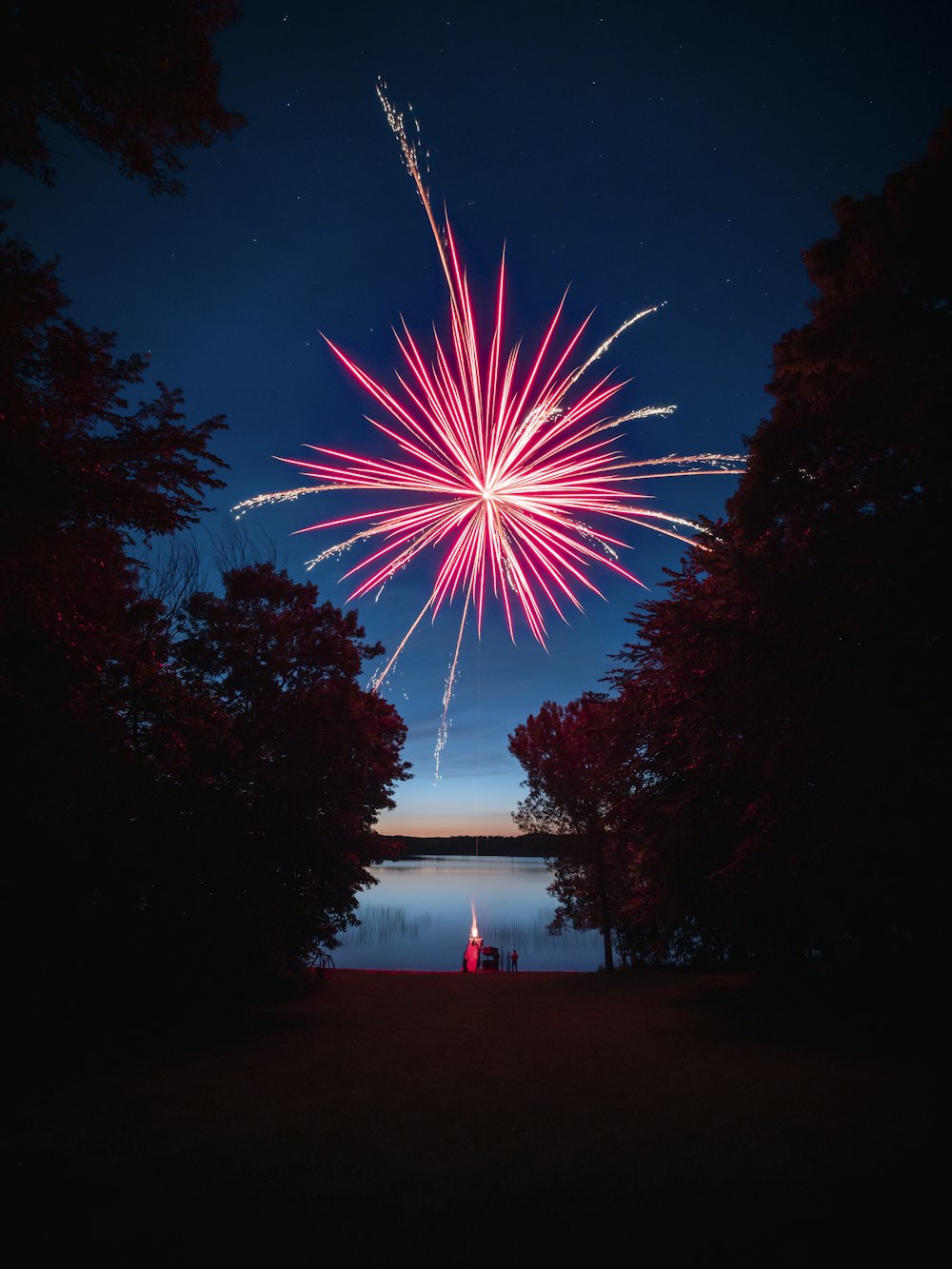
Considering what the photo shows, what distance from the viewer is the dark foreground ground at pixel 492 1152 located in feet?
12.6

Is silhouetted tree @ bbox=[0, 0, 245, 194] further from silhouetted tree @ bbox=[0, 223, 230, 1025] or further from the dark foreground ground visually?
the dark foreground ground

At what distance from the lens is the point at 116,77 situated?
5969 millimetres

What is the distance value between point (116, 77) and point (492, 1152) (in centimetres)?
1158

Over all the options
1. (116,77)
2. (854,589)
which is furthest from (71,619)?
(854,589)

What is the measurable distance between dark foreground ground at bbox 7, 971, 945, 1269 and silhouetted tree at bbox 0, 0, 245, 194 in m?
9.74

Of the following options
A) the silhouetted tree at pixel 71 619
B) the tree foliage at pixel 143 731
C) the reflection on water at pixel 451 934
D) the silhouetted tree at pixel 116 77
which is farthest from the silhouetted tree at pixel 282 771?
the reflection on water at pixel 451 934

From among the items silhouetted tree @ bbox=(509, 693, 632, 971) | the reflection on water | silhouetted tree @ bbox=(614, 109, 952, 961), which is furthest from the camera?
the reflection on water

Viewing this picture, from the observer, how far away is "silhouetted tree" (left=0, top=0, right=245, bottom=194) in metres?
5.32

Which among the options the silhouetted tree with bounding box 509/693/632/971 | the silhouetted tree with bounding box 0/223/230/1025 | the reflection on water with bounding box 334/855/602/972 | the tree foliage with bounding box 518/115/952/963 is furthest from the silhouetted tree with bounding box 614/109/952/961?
the reflection on water with bounding box 334/855/602/972

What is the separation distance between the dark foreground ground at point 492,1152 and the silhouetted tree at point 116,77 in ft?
32.0

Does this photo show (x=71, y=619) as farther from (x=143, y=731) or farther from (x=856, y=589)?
(x=856, y=589)

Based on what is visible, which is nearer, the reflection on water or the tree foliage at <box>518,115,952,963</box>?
the tree foliage at <box>518,115,952,963</box>

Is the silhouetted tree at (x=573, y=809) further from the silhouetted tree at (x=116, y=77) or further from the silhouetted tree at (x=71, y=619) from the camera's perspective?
the silhouetted tree at (x=116, y=77)

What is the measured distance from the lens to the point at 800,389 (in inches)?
398
